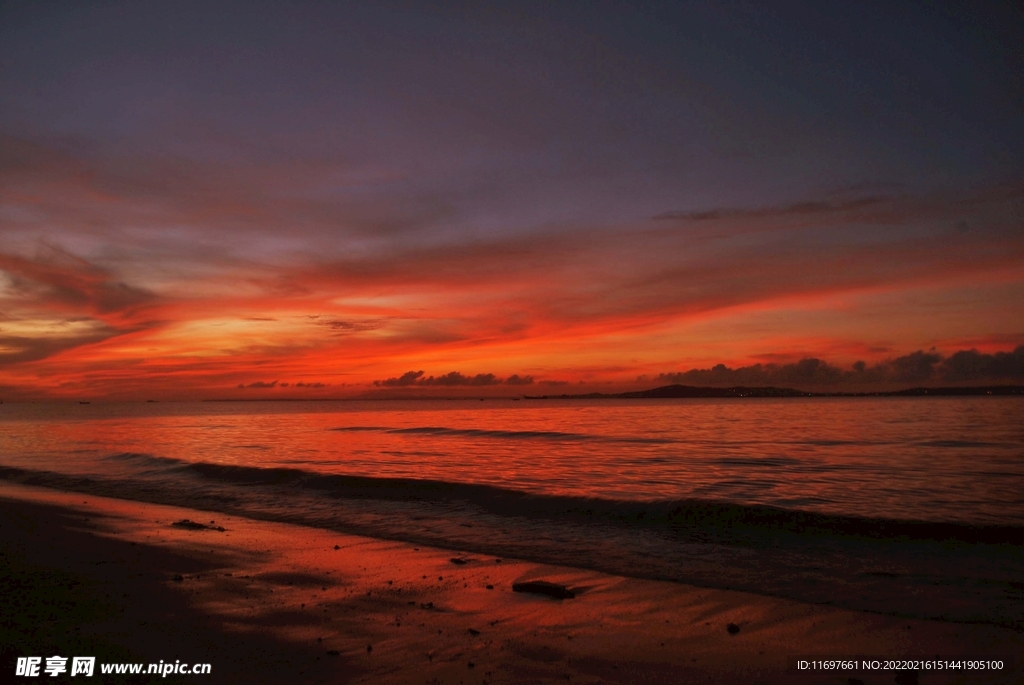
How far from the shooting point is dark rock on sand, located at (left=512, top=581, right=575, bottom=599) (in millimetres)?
8828

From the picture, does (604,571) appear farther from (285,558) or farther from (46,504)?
(46,504)

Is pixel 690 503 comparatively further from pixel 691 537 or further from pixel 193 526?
pixel 193 526

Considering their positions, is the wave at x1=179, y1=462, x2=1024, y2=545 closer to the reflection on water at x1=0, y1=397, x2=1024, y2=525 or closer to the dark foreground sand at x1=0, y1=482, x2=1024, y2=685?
the reflection on water at x1=0, y1=397, x2=1024, y2=525

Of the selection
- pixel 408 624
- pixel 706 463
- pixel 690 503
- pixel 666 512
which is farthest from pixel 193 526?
pixel 706 463

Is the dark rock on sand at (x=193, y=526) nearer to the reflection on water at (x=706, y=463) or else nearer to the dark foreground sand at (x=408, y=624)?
the dark foreground sand at (x=408, y=624)

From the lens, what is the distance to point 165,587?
880cm

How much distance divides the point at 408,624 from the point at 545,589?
2.52 m

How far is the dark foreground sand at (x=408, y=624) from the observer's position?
6.20 m

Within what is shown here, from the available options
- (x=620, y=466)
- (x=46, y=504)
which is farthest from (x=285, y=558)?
(x=620, y=466)

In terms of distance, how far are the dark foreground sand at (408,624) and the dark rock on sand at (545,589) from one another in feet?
0.93

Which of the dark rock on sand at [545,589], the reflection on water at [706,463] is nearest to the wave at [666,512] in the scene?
the reflection on water at [706,463]

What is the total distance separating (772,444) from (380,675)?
122 feet

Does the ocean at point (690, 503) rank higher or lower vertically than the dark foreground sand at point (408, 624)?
lower

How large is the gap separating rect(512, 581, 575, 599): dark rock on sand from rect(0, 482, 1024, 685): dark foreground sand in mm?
284
